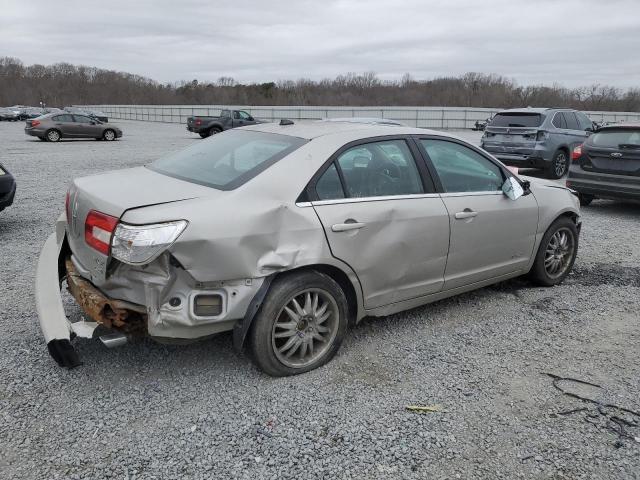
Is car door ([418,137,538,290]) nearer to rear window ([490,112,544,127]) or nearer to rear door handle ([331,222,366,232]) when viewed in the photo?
rear door handle ([331,222,366,232])

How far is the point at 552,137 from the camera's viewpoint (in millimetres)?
12312

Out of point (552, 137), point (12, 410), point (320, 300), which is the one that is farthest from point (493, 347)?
point (552, 137)

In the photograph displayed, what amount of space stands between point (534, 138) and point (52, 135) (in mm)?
20532

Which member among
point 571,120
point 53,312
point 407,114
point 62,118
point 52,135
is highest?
point 407,114

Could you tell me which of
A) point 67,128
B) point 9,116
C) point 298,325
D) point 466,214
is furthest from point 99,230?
point 9,116

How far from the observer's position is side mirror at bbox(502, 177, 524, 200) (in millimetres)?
A: 4367

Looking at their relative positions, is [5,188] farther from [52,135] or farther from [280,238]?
[52,135]

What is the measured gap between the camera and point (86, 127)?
25141 millimetres

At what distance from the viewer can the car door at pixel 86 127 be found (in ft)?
81.5

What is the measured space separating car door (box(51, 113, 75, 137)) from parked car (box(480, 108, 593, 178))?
19.3 meters

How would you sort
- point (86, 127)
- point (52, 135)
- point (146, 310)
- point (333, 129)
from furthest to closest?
point (86, 127) < point (52, 135) < point (333, 129) < point (146, 310)

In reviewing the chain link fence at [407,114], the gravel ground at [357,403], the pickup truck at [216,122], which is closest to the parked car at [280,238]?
the gravel ground at [357,403]

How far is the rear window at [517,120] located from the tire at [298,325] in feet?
34.2

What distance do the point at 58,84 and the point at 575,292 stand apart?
10068cm
